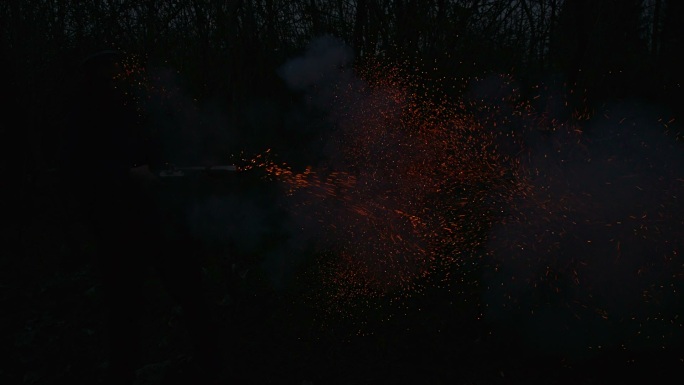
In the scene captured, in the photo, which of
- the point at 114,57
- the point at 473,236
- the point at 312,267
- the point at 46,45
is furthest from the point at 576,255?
the point at 46,45

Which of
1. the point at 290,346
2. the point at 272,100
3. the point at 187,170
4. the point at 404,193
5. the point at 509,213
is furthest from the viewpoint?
the point at 272,100

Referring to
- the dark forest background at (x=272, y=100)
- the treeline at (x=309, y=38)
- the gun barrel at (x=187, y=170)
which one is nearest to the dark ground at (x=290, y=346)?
the dark forest background at (x=272, y=100)

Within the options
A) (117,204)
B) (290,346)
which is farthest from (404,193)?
(117,204)

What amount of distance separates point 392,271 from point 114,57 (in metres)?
2.46

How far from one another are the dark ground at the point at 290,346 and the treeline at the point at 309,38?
2.42 m

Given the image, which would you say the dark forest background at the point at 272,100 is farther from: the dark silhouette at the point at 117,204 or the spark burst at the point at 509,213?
the dark silhouette at the point at 117,204

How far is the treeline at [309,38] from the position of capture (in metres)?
5.87

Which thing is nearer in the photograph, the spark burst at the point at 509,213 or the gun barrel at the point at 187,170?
the spark burst at the point at 509,213

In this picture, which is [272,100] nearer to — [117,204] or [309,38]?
[309,38]

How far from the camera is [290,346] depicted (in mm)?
4027

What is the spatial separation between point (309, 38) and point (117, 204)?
15.2ft

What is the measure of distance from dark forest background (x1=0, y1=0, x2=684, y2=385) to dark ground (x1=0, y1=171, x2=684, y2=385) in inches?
0.5

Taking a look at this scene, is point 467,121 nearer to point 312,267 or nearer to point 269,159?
point 312,267

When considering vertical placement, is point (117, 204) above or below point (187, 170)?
above
